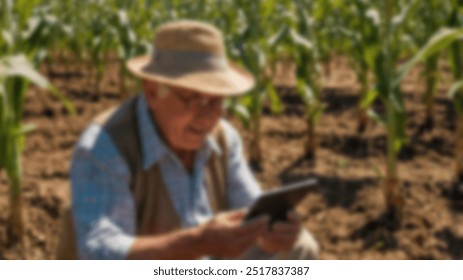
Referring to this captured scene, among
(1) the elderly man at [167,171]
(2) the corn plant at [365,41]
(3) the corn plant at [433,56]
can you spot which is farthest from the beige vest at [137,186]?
(3) the corn plant at [433,56]

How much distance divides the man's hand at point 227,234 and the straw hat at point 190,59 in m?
0.39

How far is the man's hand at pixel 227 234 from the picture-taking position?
6.34ft

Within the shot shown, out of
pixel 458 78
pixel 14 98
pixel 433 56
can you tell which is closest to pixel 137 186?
pixel 14 98

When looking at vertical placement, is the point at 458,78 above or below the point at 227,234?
below

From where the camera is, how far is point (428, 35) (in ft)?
18.0

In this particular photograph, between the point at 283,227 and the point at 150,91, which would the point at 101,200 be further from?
the point at 283,227

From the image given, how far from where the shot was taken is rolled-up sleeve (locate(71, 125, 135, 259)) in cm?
197

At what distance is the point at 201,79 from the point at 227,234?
1.55 ft

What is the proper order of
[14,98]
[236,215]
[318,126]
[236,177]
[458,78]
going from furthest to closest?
1. [318,126]
2. [458,78]
3. [14,98]
4. [236,177]
5. [236,215]

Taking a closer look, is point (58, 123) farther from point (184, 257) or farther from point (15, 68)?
point (184, 257)

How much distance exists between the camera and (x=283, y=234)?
2074 millimetres

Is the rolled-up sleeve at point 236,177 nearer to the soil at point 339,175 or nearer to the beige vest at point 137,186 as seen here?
the beige vest at point 137,186

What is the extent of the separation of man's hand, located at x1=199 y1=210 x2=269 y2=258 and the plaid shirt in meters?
0.23

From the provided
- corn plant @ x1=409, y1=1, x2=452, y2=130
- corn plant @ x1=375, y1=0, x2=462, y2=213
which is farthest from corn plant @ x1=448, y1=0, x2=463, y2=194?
corn plant @ x1=409, y1=1, x2=452, y2=130
